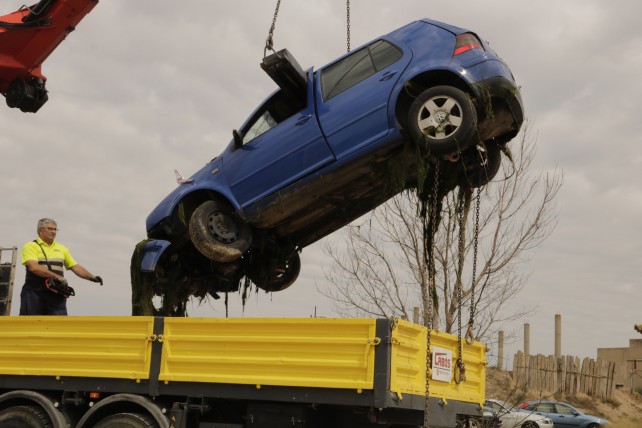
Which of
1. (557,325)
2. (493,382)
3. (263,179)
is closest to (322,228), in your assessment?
(263,179)

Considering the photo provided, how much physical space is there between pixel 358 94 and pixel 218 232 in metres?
2.17

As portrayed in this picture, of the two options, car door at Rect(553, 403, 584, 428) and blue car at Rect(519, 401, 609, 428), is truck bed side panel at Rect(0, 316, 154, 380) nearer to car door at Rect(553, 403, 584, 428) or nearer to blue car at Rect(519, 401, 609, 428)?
blue car at Rect(519, 401, 609, 428)

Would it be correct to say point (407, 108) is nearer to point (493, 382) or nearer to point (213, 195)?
point (213, 195)

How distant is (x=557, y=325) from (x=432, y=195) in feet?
94.0

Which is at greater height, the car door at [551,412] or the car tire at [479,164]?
the car tire at [479,164]

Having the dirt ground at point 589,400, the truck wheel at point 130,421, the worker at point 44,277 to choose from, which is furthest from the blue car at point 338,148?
the dirt ground at point 589,400

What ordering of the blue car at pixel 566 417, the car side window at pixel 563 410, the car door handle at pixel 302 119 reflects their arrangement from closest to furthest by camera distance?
1. the car door handle at pixel 302 119
2. the blue car at pixel 566 417
3. the car side window at pixel 563 410

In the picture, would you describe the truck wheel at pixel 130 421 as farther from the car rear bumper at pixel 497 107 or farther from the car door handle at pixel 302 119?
the car rear bumper at pixel 497 107

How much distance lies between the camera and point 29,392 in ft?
24.3

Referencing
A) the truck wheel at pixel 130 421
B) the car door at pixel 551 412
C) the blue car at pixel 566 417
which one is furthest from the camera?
the car door at pixel 551 412

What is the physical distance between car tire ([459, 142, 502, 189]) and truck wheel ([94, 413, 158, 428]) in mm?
3821

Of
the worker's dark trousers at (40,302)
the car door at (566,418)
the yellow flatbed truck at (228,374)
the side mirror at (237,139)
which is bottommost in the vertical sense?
the car door at (566,418)

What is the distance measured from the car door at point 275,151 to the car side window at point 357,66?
0.23m

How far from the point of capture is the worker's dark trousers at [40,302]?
27.7ft
